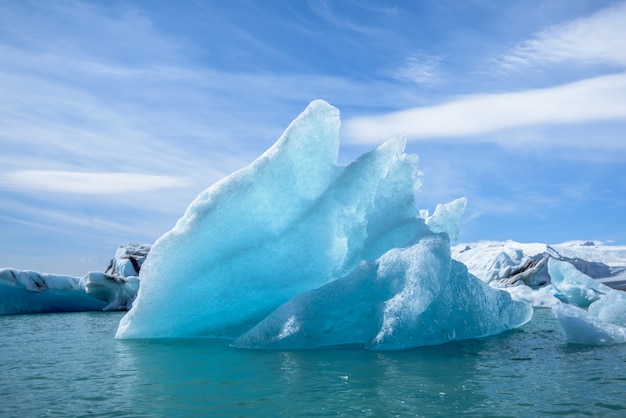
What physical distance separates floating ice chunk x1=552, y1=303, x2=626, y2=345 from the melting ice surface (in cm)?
145

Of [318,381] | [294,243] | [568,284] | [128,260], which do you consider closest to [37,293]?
[128,260]

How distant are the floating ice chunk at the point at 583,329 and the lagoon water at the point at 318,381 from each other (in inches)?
10.1

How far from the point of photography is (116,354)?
8133mm

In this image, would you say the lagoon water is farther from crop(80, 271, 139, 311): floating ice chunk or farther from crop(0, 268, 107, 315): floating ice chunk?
crop(80, 271, 139, 311): floating ice chunk

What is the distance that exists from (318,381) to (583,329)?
473 centimetres

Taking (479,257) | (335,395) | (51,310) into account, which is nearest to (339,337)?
(335,395)

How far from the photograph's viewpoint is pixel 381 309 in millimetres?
8344

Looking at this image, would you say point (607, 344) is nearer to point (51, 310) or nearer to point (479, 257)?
point (51, 310)

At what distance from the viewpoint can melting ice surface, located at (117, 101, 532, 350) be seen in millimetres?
9469

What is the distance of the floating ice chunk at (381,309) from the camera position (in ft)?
26.8

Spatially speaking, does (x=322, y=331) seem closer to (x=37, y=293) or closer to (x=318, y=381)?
(x=318, y=381)

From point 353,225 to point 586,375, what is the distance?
4.85 meters

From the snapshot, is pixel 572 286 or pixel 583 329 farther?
pixel 572 286

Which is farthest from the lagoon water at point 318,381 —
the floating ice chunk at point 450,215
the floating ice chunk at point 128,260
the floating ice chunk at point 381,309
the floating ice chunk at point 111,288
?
the floating ice chunk at point 128,260
